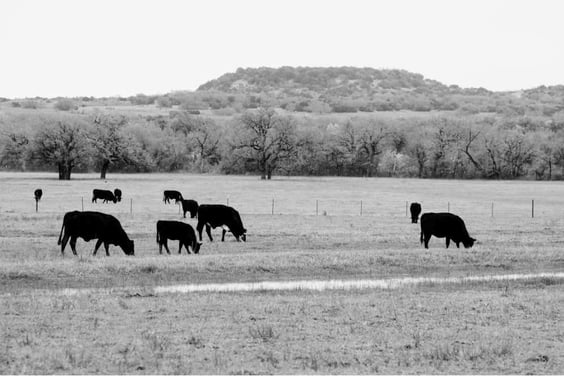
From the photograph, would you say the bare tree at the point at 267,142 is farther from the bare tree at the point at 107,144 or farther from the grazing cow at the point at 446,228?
the grazing cow at the point at 446,228

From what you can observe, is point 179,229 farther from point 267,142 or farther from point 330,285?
point 267,142

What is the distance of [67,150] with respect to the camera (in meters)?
92.1

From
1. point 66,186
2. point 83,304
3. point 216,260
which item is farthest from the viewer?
point 66,186

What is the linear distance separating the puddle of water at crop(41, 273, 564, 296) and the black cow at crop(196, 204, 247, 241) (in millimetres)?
9470

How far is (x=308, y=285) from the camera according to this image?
69.2ft

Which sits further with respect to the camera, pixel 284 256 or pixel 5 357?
pixel 284 256

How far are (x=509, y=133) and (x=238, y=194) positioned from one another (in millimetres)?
61635

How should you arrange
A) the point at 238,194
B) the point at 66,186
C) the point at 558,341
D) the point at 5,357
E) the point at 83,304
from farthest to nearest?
the point at 66,186
the point at 238,194
the point at 83,304
the point at 558,341
the point at 5,357

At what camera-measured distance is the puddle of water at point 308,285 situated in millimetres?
19078

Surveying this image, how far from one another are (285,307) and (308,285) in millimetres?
4914

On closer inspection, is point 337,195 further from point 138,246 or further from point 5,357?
point 5,357

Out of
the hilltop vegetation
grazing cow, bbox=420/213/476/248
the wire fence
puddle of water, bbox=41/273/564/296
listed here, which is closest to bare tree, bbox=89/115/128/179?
the hilltop vegetation

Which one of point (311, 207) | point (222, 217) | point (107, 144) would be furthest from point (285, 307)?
point (107, 144)

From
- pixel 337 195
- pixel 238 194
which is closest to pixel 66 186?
pixel 238 194
